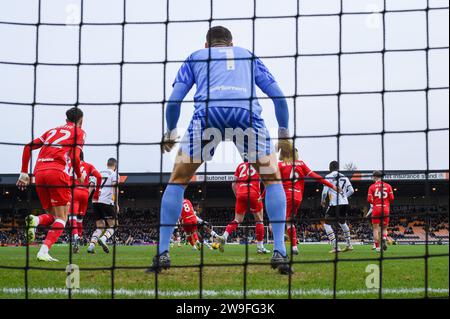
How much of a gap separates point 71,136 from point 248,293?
3.66 meters

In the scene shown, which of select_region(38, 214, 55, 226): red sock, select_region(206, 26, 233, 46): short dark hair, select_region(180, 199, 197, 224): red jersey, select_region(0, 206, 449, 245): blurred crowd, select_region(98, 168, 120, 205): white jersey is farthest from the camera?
select_region(0, 206, 449, 245): blurred crowd

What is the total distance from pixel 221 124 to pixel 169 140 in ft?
1.53

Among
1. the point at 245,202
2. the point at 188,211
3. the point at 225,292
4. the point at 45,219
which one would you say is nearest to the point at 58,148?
the point at 45,219

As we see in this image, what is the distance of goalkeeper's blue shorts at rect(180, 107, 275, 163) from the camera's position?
5305mm

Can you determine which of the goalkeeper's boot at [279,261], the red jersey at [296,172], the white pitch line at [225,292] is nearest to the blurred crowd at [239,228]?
the red jersey at [296,172]

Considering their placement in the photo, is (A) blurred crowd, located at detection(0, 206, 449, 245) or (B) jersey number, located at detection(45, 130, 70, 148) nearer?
(B) jersey number, located at detection(45, 130, 70, 148)

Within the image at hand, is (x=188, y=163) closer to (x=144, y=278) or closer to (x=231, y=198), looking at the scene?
(x=144, y=278)

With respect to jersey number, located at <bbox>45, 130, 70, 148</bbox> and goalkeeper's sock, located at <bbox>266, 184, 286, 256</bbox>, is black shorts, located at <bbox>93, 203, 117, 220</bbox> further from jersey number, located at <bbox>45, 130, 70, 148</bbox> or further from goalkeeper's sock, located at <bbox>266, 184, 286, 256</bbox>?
goalkeeper's sock, located at <bbox>266, 184, 286, 256</bbox>

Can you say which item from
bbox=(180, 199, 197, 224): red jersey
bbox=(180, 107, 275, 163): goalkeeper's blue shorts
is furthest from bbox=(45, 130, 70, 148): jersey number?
bbox=(180, 199, 197, 224): red jersey

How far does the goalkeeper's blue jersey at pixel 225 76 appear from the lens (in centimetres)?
533

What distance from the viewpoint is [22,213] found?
3738 centimetres

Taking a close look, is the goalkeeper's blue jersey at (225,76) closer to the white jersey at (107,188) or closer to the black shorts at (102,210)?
the white jersey at (107,188)

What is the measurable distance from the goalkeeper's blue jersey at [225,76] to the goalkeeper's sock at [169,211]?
0.75 meters
